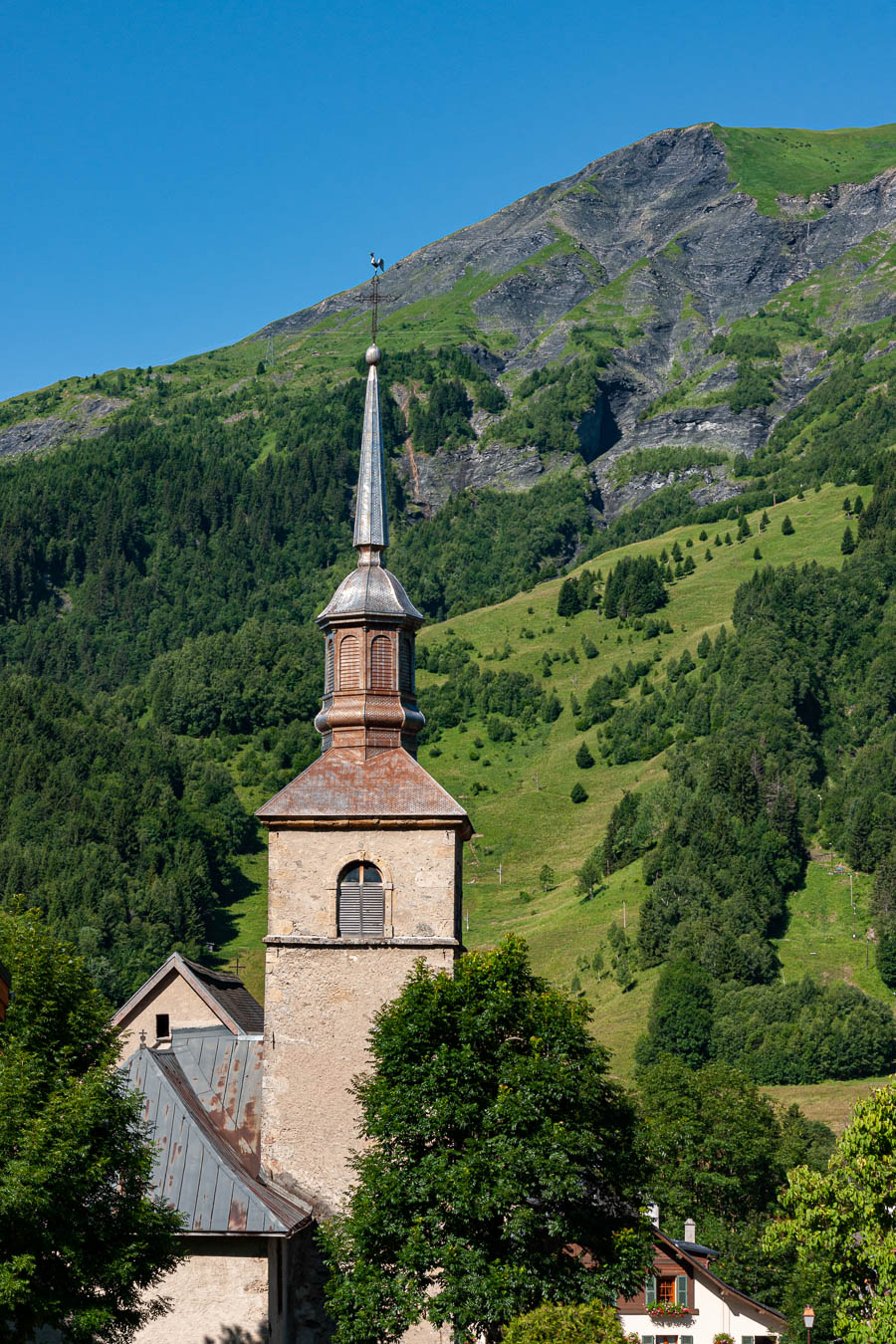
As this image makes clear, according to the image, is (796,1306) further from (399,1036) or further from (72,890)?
(72,890)

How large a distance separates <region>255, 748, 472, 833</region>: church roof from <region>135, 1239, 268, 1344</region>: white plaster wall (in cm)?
1054

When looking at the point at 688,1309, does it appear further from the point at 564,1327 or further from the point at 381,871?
the point at 564,1327

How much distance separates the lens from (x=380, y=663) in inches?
1742

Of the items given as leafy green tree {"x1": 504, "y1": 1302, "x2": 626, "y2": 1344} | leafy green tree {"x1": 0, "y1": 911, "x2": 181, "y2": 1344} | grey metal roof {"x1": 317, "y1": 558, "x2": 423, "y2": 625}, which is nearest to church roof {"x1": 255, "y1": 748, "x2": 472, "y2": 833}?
grey metal roof {"x1": 317, "y1": 558, "x2": 423, "y2": 625}

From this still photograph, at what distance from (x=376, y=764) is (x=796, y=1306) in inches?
1290

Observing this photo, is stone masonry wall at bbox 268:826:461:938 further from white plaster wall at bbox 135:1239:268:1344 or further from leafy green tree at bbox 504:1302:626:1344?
leafy green tree at bbox 504:1302:626:1344

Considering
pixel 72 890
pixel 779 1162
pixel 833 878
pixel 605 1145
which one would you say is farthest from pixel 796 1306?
pixel 72 890

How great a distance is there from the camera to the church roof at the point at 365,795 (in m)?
41.5

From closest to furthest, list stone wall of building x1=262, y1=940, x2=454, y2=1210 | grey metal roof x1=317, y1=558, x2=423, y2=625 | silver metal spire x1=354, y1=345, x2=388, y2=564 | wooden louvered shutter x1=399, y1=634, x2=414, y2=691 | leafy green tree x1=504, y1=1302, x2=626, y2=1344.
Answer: leafy green tree x1=504, y1=1302, x2=626, y2=1344 < stone wall of building x1=262, y1=940, x2=454, y2=1210 < grey metal roof x1=317, y1=558, x2=423, y2=625 < wooden louvered shutter x1=399, y1=634, x2=414, y2=691 < silver metal spire x1=354, y1=345, x2=388, y2=564

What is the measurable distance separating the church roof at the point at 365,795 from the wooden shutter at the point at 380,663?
2.36 m

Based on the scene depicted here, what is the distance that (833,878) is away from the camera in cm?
17062

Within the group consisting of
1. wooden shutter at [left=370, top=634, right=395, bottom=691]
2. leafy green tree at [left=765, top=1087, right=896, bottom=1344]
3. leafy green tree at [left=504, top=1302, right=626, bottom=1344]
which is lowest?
leafy green tree at [left=504, top=1302, right=626, bottom=1344]

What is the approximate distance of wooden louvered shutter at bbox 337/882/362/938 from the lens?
135 ft

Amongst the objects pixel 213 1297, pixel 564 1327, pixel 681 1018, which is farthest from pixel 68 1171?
pixel 681 1018
